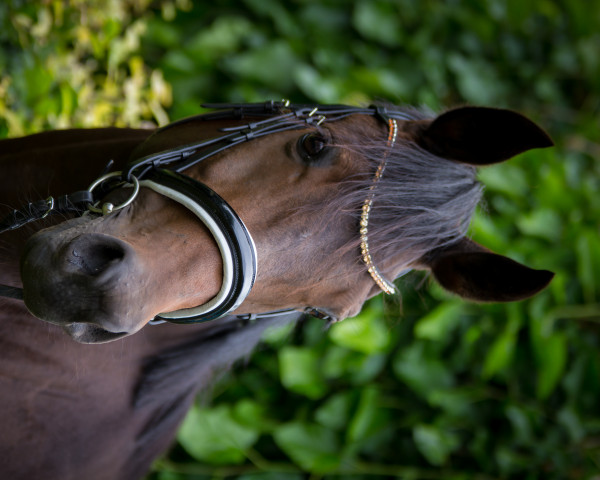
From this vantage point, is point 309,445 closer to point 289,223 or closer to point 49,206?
point 289,223

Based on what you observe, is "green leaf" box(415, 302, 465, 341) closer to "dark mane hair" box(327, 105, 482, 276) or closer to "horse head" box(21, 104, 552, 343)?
"horse head" box(21, 104, 552, 343)

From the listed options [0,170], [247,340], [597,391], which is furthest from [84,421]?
[597,391]

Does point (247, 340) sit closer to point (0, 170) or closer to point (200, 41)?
point (0, 170)

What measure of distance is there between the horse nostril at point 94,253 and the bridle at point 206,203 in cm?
15

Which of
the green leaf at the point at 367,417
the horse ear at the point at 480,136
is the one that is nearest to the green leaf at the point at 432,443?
the green leaf at the point at 367,417

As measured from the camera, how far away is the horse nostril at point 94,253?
0.89 metres

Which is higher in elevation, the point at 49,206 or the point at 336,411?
the point at 49,206

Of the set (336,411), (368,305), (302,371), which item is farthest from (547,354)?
(302,371)

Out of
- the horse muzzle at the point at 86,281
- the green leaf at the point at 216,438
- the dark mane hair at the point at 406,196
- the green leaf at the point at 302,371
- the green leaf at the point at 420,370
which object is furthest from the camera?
the green leaf at the point at 420,370

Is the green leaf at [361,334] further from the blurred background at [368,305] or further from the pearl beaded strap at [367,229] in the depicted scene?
the pearl beaded strap at [367,229]

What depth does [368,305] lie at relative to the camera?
3.00 meters

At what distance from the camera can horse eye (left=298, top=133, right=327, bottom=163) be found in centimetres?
120

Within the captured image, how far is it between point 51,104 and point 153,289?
2.07 meters

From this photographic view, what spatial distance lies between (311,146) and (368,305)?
76.2 inches
